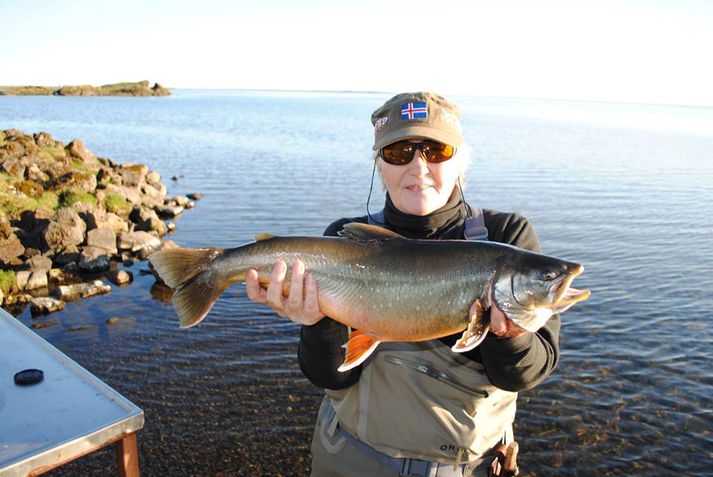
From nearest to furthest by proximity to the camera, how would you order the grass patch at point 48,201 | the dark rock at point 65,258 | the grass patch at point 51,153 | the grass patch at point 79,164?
the dark rock at point 65,258, the grass patch at point 48,201, the grass patch at point 51,153, the grass patch at point 79,164

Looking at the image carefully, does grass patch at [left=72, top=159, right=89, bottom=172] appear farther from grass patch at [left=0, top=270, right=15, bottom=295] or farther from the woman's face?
the woman's face

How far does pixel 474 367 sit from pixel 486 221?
43.7 inches

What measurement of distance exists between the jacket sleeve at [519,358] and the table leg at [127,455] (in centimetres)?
232

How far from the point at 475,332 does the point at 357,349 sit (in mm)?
806

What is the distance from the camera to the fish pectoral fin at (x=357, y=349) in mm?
3885

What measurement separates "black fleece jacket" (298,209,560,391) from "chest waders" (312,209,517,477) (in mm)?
141

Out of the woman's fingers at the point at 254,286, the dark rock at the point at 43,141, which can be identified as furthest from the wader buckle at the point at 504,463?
the dark rock at the point at 43,141

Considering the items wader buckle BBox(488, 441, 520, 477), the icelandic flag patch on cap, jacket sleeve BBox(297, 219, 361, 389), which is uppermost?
the icelandic flag patch on cap

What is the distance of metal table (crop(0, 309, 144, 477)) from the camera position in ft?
10.3

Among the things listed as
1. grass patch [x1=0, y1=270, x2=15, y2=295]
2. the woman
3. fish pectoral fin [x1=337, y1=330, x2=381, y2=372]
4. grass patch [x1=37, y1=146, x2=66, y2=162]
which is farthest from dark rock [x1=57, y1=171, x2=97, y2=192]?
fish pectoral fin [x1=337, y1=330, x2=381, y2=372]

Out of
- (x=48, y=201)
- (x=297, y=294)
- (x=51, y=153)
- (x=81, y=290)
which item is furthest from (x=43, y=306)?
(x=51, y=153)

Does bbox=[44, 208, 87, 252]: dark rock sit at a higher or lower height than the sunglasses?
lower

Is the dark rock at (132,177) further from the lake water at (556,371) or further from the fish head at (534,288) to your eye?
the fish head at (534,288)

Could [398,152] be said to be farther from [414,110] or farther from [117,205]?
[117,205]
